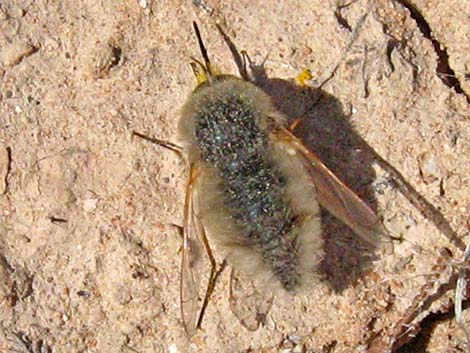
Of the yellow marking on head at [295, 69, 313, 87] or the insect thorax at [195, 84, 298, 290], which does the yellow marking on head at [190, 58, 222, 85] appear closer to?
the insect thorax at [195, 84, 298, 290]

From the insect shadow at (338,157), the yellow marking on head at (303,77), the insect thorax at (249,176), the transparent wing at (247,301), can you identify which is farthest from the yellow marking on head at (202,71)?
the transparent wing at (247,301)

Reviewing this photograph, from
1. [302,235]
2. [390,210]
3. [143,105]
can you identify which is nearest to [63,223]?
[143,105]

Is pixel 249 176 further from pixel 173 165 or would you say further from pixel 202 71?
pixel 202 71

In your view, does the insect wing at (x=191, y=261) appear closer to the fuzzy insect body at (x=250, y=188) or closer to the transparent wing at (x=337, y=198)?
the fuzzy insect body at (x=250, y=188)

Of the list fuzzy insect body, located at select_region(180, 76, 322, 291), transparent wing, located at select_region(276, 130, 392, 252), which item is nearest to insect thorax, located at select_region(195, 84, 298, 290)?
fuzzy insect body, located at select_region(180, 76, 322, 291)

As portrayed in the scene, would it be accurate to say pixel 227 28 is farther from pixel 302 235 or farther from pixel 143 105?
pixel 302 235

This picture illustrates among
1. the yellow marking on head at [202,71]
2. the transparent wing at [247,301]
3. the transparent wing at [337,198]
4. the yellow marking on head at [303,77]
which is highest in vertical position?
the yellow marking on head at [202,71]

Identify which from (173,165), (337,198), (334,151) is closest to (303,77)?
(334,151)
